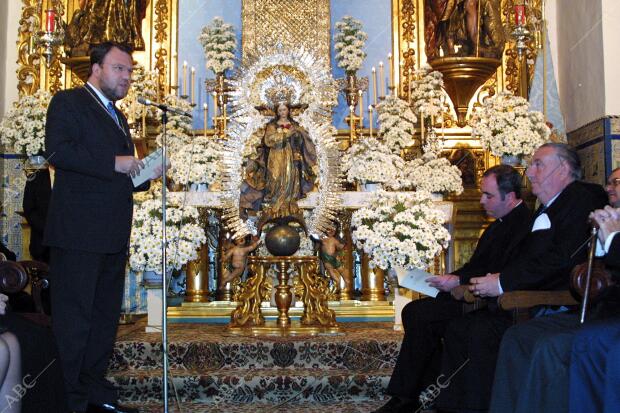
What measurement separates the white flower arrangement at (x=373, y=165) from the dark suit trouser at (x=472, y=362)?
310 centimetres

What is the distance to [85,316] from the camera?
408 cm

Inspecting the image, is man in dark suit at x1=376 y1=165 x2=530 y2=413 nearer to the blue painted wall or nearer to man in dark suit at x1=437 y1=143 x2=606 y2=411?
man in dark suit at x1=437 y1=143 x2=606 y2=411

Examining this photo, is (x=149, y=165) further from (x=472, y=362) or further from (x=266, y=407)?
(x=472, y=362)

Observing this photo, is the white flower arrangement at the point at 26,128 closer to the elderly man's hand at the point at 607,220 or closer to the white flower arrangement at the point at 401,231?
the white flower arrangement at the point at 401,231

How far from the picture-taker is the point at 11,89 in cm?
862

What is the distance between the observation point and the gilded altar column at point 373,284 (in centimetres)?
724

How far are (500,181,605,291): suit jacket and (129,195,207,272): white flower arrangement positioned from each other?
2697mm

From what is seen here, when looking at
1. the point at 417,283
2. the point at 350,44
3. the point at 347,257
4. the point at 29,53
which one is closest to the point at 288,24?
the point at 350,44

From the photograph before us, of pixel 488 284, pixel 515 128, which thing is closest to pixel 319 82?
pixel 515 128

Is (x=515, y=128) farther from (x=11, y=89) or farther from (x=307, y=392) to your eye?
(x=11, y=89)

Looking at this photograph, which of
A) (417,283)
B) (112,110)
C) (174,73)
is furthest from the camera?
(174,73)


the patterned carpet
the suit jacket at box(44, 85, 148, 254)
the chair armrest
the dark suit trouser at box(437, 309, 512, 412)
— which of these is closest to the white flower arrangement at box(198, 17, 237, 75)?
the patterned carpet

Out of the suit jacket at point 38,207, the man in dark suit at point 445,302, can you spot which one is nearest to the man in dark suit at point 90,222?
the man in dark suit at point 445,302

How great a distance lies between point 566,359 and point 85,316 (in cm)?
223
